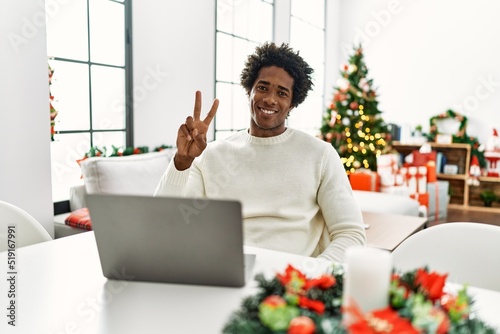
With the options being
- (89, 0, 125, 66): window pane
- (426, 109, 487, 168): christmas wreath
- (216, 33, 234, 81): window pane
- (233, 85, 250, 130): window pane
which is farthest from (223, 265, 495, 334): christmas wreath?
(426, 109, 487, 168): christmas wreath

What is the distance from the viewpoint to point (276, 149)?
167 cm

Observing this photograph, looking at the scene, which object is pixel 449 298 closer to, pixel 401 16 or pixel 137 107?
pixel 137 107

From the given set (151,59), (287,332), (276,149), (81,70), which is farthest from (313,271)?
(151,59)

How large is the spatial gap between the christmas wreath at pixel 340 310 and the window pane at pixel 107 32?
2867 millimetres

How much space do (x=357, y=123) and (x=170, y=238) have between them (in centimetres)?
440

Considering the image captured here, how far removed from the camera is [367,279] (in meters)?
0.58

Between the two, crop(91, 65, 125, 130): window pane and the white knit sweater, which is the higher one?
crop(91, 65, 125, 130): window pane

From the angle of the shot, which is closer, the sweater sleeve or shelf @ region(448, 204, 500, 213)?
the sweater sleeve

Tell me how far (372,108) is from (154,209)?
450 centimetres

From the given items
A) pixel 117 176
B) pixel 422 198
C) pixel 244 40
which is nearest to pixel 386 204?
pixel 422 198

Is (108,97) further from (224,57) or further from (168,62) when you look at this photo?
(224,57)

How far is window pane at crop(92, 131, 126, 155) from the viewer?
326 cm

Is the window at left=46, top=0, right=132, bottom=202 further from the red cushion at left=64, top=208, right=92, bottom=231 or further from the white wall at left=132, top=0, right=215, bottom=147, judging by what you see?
the red cushion at left=64, top=208, right=92, bottom=231

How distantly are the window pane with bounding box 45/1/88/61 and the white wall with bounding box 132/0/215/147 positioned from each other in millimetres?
370
